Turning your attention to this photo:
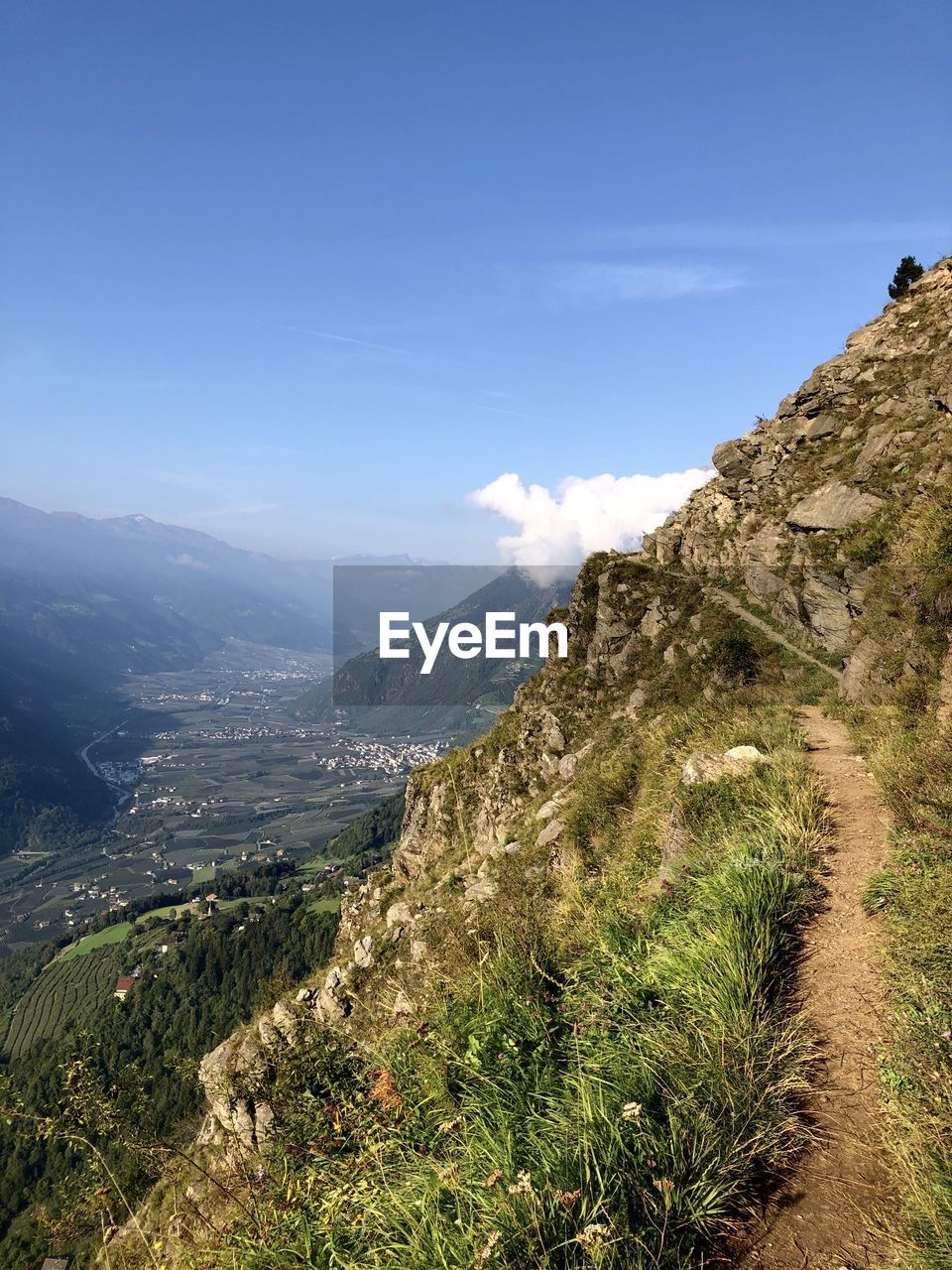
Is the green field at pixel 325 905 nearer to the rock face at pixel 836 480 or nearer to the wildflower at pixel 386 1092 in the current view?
the rock face at pixel 836 480

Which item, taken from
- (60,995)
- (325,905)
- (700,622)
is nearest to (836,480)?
(700,622)

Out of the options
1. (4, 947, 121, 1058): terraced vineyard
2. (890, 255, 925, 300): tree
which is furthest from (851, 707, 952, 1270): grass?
(4, 947, 121, 1058): terraced vineyard

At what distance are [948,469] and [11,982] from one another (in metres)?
169

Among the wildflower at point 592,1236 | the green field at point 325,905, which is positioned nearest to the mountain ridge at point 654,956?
the wildflower at point 592,1236

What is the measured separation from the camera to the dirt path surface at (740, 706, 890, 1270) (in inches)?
135

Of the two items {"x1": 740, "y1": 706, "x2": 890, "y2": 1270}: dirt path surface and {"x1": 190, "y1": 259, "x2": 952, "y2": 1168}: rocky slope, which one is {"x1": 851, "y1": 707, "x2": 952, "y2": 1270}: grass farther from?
A: {"x1": 190, "y1": 259, "x2": 952, "y2": 1168}: rocky slope

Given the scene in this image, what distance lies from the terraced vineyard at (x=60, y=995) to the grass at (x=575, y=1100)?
392 feet

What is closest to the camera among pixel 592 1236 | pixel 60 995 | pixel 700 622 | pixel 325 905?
pixel 592 1236

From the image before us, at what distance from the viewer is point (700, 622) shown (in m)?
27.8

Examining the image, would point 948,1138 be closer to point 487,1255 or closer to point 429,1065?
point 487,1255

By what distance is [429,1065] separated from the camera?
5387 millimetres

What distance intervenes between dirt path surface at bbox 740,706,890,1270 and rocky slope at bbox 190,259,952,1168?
5.72 meters

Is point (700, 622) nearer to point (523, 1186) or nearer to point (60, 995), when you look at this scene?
point (523, 1186)

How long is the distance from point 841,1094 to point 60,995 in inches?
5857
